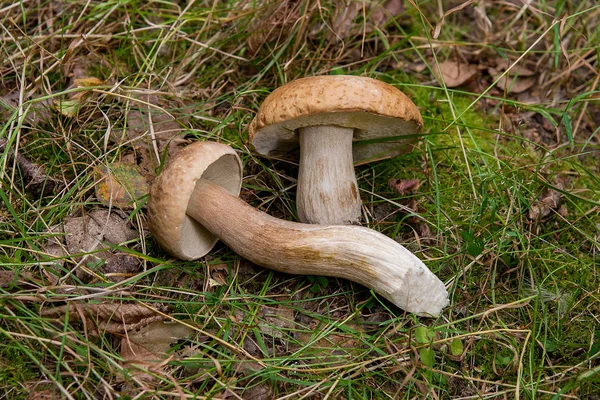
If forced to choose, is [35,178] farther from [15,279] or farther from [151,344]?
[151,344]

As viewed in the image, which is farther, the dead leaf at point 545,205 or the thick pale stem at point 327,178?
the dead leaf at point 545,205

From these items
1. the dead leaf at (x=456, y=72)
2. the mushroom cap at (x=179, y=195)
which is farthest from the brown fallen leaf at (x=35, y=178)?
the dead leaf at (x=456, y=72)

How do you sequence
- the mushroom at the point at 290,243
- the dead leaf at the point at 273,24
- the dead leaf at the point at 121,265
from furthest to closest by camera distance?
the dead leaf at the point at 273,24 → the dead leaf at the point at 121,265 → the mushroom at the point at 290,243

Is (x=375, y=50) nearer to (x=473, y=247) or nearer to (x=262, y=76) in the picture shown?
(x=262, y=76)

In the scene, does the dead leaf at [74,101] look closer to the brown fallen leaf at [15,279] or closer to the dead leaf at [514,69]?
the brown fallen leaf at [15,279]

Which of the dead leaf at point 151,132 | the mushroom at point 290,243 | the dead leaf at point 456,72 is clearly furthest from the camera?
the dead leaf at point 456,72

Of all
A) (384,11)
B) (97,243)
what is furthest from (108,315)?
(384,11)


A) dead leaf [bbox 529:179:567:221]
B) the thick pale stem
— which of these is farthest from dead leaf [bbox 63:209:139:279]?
dead leaf [bbox 529:179:567:221]
